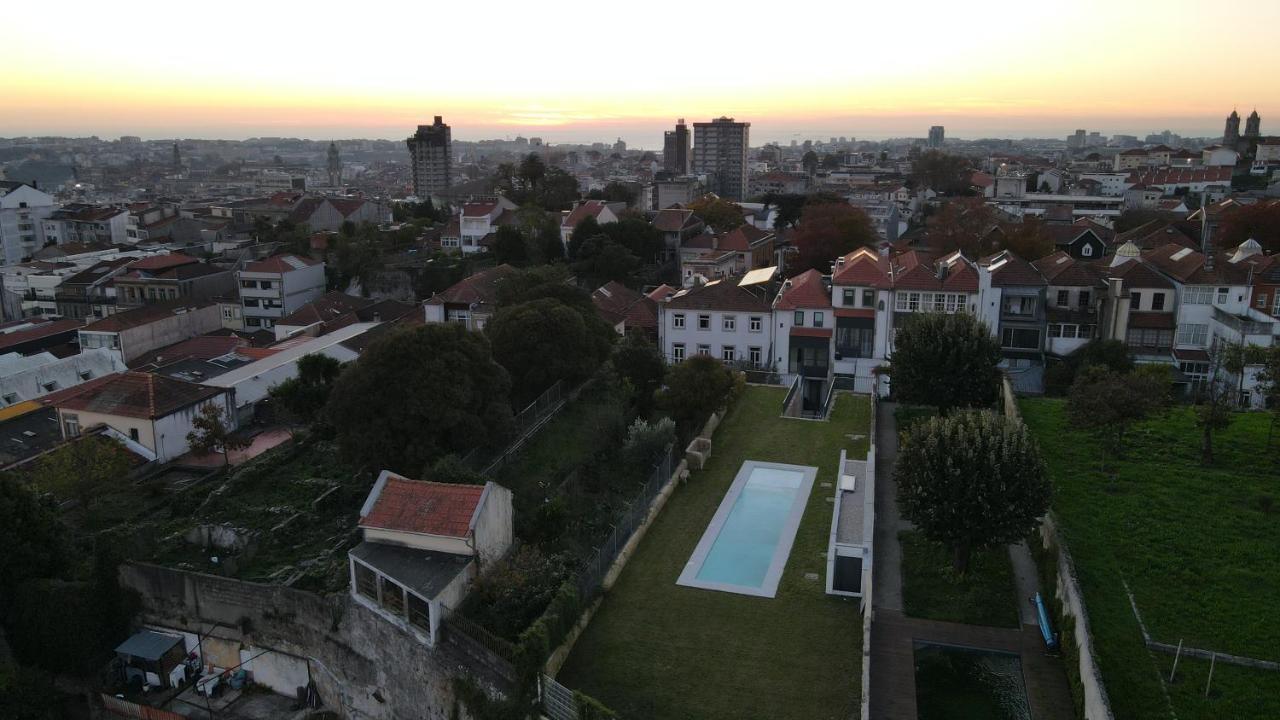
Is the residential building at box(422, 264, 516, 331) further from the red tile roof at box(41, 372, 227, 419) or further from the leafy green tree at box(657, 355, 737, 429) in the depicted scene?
the leafy green tree at box(657, 355, 737, 429)

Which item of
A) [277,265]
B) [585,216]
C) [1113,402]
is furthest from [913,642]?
[277,265]

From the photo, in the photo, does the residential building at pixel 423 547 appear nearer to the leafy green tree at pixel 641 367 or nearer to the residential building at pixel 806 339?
the leafy green tree at pixel 641 367

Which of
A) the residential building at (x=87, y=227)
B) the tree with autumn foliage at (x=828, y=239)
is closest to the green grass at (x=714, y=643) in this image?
the tree with autumn foliage at (x=828, y=239)

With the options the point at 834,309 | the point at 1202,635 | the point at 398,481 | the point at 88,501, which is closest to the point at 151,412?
the point at 88,501

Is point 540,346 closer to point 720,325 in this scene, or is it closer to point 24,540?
point 720,325

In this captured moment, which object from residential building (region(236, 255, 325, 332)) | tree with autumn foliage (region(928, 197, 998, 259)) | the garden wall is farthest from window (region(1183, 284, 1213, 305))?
residential building (region(236, 255, 325, 332))
